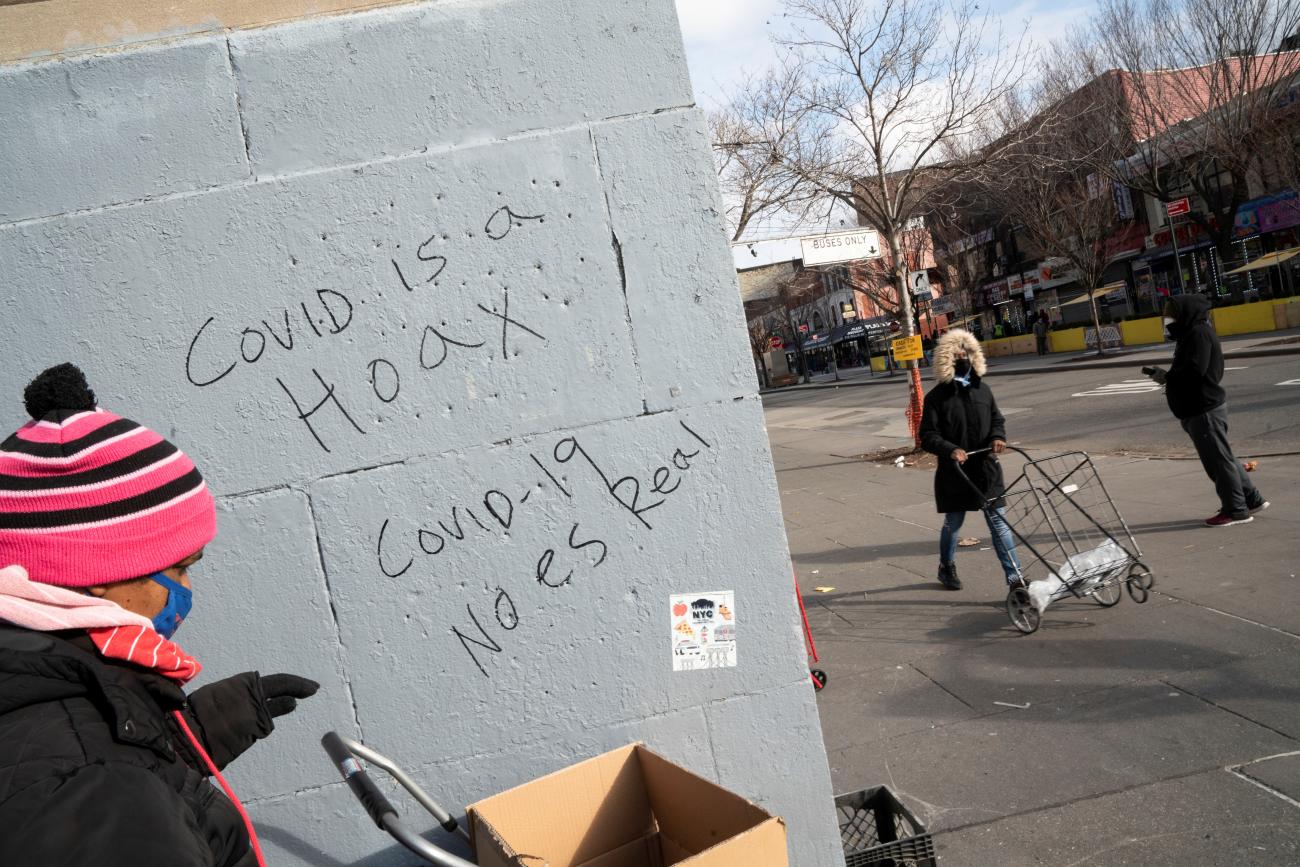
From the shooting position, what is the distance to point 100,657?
1575 mm

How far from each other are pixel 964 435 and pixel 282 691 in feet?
18.3

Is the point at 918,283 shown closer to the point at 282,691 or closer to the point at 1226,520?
the point at 1226,520

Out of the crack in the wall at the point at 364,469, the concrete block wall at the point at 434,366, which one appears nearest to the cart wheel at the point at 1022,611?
the concrete block wall at the point at 434,366

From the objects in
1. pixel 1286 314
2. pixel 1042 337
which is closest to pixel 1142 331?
pixel 1042 337

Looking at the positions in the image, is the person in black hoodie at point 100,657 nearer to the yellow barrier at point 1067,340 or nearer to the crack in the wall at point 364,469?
the crack in the wall at point 364,469

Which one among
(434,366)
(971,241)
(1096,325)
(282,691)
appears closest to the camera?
(282,691)

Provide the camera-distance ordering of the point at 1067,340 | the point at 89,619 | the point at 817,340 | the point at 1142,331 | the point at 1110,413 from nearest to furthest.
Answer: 1. the point at 89,619
2. the point at 1110,413
3. the point at 1142,331
4. the point at 1067,340
5. the point at 817,340

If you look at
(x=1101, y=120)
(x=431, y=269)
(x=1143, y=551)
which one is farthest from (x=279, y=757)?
(x=1101, y=120)

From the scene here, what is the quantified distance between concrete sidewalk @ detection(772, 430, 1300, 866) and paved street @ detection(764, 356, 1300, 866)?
1 cm

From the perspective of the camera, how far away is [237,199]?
3096mm

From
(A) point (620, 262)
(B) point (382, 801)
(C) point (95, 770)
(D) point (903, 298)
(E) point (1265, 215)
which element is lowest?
(B) point (382, 801)

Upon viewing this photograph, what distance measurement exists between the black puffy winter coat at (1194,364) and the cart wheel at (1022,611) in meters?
2.77

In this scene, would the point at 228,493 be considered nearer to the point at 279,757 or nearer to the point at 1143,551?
the point at 279,757

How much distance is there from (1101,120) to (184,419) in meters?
29.7
